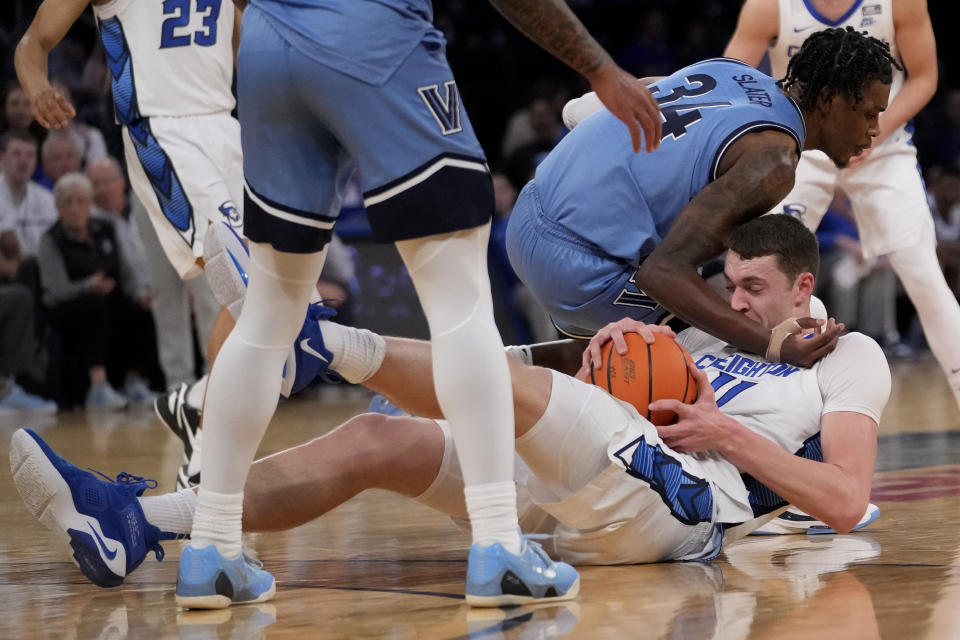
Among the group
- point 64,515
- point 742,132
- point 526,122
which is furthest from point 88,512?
point 526,122

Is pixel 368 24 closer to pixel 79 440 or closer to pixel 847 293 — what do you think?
pixel 79 440

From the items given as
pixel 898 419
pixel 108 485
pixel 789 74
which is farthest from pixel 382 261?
pixel 108 485

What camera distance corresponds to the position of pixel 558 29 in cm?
254

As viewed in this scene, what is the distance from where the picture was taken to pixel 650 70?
13.2 metres

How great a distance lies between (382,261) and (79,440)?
336 cm

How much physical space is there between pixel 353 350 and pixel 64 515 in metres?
0.74

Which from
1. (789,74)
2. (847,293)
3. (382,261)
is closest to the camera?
(789,74)

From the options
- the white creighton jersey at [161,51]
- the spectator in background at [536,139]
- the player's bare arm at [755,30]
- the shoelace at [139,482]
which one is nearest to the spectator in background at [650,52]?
the spectator in background at [536,139]

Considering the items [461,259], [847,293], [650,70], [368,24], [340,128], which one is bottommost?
[847,293]

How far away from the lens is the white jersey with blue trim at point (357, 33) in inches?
98.2

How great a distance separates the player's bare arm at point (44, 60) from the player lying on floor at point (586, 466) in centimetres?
149

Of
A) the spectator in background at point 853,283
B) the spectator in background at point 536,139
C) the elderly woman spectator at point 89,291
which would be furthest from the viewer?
the spectator in background at point 536,139

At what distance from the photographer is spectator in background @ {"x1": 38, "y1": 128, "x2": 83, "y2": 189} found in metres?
9.13

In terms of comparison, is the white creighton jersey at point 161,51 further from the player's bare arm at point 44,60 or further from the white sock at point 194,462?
the white sock at point 194,462
